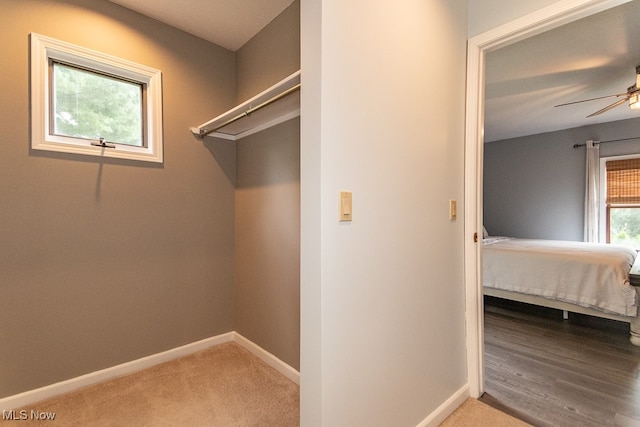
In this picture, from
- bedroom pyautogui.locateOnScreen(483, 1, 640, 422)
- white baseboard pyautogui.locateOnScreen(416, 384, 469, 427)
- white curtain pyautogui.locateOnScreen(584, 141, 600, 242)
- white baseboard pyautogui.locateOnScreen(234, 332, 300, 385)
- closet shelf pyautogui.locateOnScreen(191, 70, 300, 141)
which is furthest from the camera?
white curtain pyautogui.locateOnScreen(584, 141, 600, 242)

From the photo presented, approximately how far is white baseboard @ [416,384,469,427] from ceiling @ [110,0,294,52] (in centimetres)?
270

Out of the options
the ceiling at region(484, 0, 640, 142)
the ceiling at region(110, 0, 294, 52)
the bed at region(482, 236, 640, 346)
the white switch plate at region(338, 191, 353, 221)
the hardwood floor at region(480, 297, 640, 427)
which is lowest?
the hardwood floor at region(480, 297, 640, 427)

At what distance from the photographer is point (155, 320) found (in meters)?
2.19

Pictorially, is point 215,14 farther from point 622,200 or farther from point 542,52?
point 622,200

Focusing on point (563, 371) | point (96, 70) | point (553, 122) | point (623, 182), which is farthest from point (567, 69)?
point (96, 70)

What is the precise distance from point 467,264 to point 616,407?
46.2 inches

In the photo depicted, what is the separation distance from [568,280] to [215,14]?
398 centimetres

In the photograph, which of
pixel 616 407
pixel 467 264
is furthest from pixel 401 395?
pixel 616 407

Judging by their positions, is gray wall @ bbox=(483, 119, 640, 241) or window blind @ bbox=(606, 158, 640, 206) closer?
window blind @ bbox=(606, 158, 640, 206)

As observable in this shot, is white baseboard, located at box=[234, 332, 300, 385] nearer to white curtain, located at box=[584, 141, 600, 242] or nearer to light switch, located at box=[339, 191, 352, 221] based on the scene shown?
light switch, located at box=[339, 191, 352, 221]

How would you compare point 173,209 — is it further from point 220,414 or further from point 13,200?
point 220,414

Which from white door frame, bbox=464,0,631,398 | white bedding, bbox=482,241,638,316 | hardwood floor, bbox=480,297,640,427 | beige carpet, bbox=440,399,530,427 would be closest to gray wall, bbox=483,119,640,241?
white bedding, bbox=482,241,638,316

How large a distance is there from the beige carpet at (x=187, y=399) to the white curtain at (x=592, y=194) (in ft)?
17.6

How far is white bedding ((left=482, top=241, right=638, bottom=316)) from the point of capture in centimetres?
261
